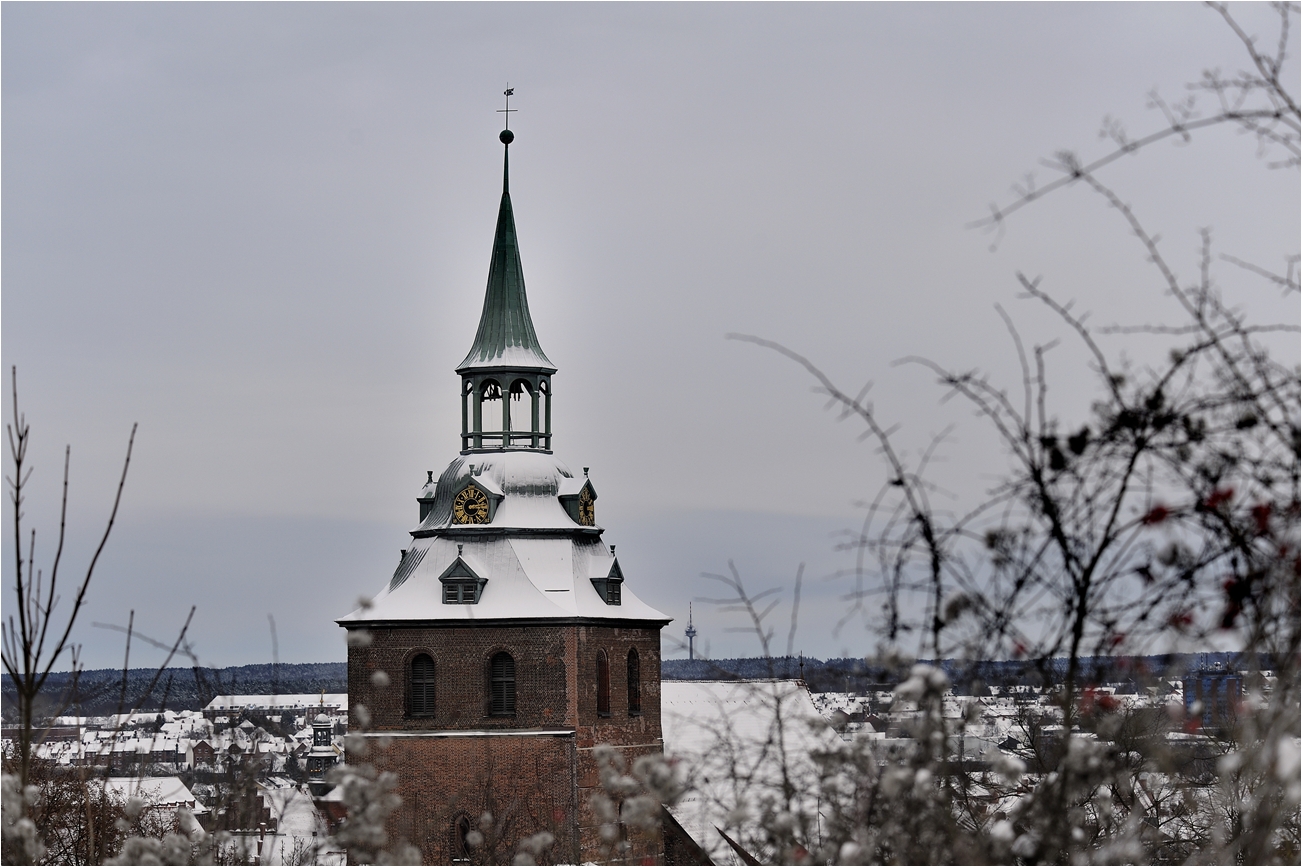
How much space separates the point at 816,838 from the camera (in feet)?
23.1

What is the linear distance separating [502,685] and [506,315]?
779 centimetres

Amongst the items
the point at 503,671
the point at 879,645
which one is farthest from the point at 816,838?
the point at 503,671

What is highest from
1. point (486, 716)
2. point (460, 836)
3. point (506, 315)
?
point (506, 315)

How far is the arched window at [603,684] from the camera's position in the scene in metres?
37.1

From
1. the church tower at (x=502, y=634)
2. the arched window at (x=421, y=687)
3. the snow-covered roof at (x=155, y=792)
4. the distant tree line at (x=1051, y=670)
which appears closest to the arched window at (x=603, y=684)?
the church tower at (x=502, y=634)

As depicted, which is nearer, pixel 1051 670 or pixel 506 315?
pixel 1051 670

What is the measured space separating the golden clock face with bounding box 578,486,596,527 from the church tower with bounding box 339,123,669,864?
0.14ft

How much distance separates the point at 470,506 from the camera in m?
37.0

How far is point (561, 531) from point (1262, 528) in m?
32.1

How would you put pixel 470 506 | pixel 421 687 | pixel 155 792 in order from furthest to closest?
pixel 470 506, pixel 421 687, pixel 155 792

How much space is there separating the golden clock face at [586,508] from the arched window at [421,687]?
13.8ft

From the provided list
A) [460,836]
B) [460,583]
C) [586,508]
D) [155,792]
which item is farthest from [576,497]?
[155,792]

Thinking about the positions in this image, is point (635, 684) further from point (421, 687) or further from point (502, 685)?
point (421, 687)

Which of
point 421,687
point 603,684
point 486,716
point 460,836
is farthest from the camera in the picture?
point 603,684
